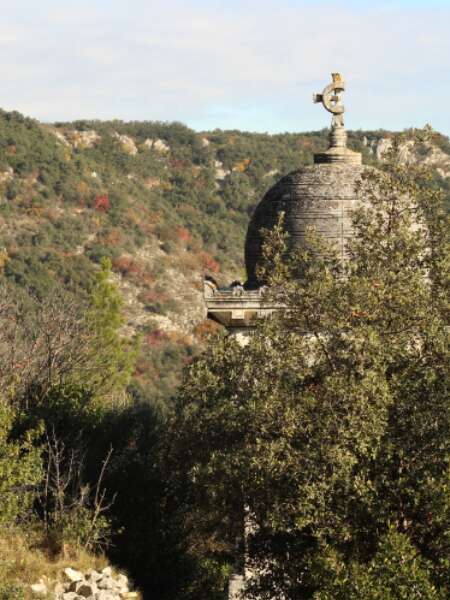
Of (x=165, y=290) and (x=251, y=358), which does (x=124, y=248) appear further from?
(x=251, y=358)

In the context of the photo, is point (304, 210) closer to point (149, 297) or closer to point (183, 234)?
point (149, 297)

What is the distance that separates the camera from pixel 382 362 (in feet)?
41.1

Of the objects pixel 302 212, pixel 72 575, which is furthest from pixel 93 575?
pixel 302 212

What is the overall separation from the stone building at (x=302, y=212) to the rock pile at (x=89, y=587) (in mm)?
1511

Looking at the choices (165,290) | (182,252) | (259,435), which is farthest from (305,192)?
Result: (182,252)

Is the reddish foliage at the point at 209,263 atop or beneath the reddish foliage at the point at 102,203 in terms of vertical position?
beneath

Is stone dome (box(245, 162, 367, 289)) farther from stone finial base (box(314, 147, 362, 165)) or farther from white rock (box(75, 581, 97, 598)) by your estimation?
white rock (box(75, 581, 97, 598))

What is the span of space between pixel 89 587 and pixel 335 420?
585 cm

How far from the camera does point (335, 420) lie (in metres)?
12.1

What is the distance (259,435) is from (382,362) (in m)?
1.46

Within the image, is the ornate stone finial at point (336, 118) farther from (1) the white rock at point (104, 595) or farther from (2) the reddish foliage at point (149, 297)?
(2) the reddish foliage at point (149, 297)

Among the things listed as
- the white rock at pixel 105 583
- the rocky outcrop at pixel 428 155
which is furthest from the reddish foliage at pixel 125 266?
the white rock at pixel 105 583

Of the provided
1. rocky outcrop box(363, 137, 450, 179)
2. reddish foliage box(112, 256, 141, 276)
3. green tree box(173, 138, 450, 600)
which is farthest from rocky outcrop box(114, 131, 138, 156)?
green tree box(173, 138, 450, 600)

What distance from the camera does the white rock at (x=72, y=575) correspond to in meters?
16.6
